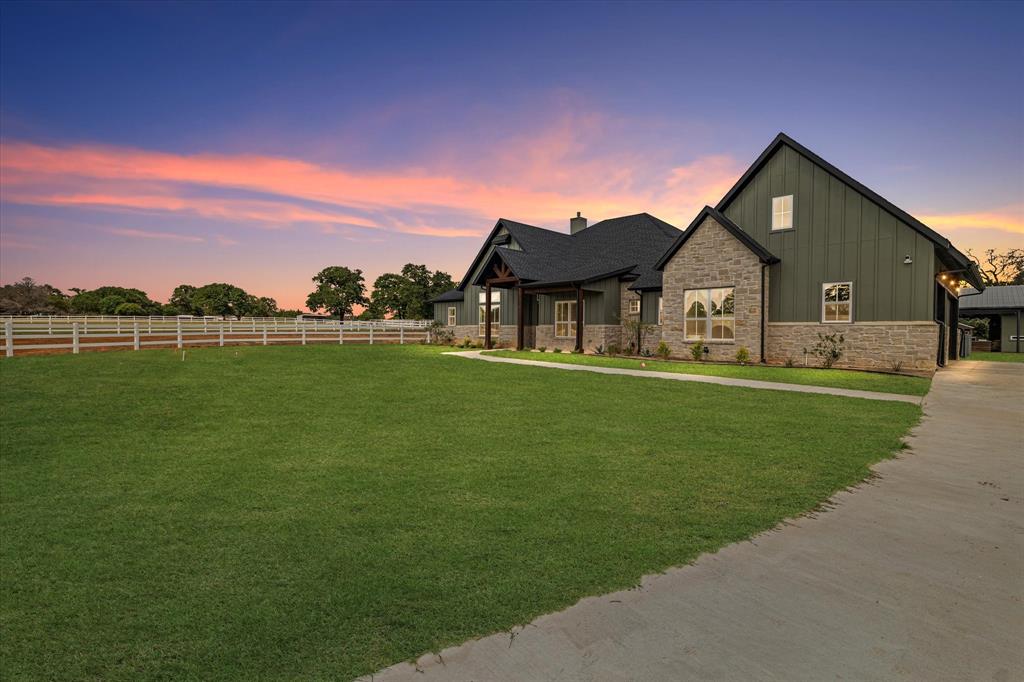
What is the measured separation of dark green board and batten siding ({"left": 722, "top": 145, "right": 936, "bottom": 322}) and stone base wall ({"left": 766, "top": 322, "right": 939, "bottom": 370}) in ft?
1.13

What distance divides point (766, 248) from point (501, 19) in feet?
43.6

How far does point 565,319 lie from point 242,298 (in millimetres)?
95889

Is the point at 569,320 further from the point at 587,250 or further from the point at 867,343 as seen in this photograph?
the point at 867,343

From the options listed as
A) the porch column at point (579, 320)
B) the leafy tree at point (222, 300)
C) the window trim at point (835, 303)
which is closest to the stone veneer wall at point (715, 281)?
the window trim at point (835, 303)

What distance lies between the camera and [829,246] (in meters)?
17.4

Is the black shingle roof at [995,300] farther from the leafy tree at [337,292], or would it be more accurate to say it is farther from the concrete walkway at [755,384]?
the leafy tree at [337,292]

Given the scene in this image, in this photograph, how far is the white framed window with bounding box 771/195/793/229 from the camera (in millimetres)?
18344

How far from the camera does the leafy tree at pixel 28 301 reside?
82.8 m

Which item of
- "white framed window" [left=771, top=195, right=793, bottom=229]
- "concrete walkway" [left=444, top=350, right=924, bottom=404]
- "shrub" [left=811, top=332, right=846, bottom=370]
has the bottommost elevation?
"concrete walkway" [left=444, top=350, right=924, bottom=404]

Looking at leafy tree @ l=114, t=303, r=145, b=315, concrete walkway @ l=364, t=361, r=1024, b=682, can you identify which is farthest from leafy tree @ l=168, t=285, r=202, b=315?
concrete walkway @ l=364, t=361, r=1024, b=682

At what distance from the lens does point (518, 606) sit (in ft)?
9.11

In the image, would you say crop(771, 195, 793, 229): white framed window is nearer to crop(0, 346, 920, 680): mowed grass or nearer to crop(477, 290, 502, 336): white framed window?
crop(0, 346, 920, 680): mowed grass

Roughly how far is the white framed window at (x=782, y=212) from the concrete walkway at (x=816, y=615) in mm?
16456

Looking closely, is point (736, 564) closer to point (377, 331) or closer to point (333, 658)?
point (333, 658)
